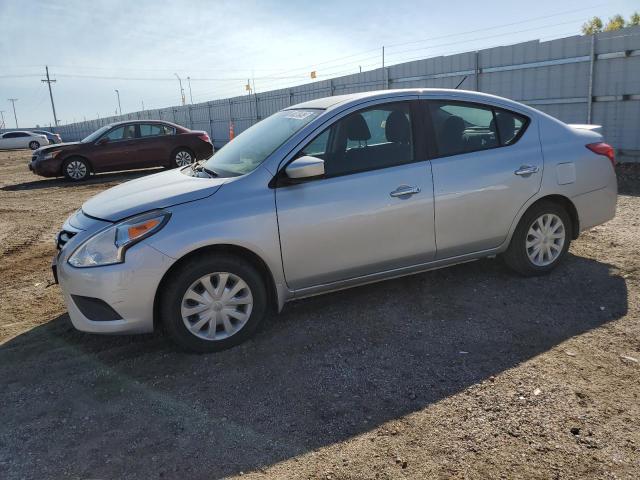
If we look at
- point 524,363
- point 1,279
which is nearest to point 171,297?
point 524,363

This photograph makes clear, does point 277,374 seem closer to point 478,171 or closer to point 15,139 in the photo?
point 478,171

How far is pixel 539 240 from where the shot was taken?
15.4 feet

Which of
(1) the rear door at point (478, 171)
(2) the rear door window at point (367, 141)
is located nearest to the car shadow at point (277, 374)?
(1) the rear door at point (478, 171)

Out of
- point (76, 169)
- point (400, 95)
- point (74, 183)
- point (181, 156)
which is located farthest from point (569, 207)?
point (76, 169)

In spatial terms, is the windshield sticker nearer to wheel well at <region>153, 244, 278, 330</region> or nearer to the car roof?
the car roof

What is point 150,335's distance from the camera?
13.3 ft

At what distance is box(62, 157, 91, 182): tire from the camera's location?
553 inches

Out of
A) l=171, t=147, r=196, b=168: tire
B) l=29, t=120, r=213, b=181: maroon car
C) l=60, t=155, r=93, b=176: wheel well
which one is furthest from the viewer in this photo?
l=171, t=147, r=196, b=168: tire

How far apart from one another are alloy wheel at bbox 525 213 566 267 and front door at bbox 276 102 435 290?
1098mm

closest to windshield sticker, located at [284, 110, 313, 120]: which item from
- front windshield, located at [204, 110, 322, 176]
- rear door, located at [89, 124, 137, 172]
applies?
front windshield, located at [204, 110, 322, 176]

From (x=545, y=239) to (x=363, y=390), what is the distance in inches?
99.9

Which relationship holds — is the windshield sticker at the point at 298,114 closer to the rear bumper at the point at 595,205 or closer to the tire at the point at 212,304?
the tire at the point at 212,304

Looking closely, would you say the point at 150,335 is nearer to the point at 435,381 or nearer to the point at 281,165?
the point at 281,165

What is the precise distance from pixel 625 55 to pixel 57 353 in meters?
10.3
